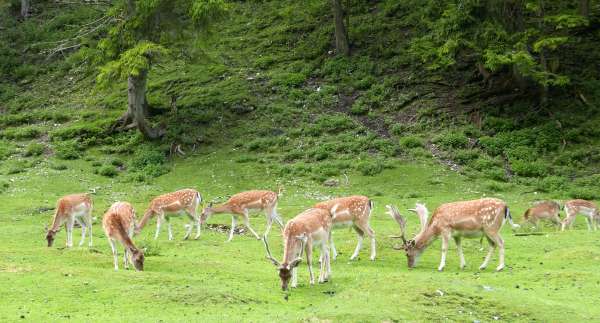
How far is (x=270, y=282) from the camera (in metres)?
15.2

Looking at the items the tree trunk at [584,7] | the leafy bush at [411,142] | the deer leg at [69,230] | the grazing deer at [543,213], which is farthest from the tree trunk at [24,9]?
the grazing deer at [543,213]

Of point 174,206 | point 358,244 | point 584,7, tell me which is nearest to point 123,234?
point 174,206

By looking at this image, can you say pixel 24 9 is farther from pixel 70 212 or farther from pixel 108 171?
pixel 70 212

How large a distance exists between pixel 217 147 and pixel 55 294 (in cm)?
2073

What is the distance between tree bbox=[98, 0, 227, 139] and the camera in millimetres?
31875

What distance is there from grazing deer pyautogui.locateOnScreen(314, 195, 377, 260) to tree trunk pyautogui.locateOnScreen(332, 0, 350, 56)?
77.6 ft

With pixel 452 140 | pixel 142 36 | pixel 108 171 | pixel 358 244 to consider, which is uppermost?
pixel 142 36

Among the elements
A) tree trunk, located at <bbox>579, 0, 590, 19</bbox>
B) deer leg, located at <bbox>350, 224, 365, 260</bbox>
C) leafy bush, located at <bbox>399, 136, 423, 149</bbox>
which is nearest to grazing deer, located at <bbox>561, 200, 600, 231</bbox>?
deer leg, located at <bbox>350, 224, 365, 260</bbox>

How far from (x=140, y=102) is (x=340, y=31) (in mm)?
11745

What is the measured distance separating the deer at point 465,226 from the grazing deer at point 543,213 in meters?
6.24

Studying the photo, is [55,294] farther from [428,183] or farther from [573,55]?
[573,55]

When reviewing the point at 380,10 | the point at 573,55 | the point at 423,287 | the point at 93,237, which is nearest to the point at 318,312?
the point at 423,287

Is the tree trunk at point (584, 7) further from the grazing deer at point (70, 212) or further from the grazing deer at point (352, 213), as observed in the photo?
the grazing deer at point (70, 212)

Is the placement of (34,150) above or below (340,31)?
below
